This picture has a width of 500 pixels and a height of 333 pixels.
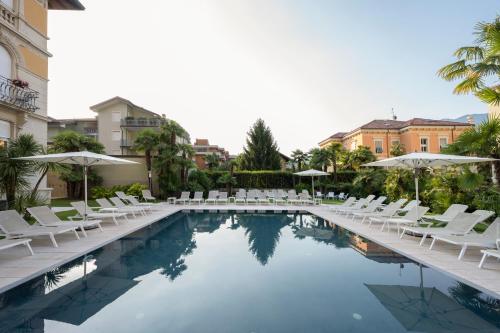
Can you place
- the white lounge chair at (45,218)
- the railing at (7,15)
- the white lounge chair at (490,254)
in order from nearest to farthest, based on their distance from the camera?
the white lounge chair at (490,254)
the white lounge chair at (45,218)
the railing at (7,15)

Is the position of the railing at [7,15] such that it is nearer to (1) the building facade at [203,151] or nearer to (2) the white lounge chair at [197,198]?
(2) the white lounge chair at [197,198]

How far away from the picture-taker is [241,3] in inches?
527

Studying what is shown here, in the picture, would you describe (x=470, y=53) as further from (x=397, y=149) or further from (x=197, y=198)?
(x=397, y=149)

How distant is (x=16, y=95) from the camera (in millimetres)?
11516

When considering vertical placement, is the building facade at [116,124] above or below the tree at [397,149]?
above

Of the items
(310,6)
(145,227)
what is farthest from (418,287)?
(310,6)

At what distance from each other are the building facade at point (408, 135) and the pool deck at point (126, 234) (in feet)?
94.1

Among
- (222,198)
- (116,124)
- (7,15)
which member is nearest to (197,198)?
(222,198)

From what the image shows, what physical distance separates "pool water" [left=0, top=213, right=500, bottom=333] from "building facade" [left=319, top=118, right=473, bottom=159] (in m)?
31.0

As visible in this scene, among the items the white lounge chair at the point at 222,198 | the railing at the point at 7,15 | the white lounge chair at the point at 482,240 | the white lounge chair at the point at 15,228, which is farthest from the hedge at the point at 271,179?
the white lounge chair at the point at 482,240

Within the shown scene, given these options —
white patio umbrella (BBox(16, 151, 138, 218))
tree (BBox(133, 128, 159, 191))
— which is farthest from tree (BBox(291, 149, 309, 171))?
white patio umbrella (BBox(16, 151, 138, 218))

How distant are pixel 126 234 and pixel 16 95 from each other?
8182 mm

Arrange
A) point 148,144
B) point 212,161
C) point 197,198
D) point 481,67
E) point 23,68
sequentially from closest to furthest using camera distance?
point 481,67 < point 23,68 < point 197,198 < point 148,144 < point 212,161

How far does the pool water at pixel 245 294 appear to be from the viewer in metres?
3.88
